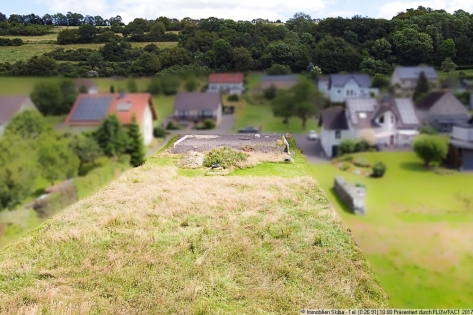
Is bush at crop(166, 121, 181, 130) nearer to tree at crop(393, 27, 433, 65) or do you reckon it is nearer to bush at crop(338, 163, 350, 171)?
bush at crop(338, 163, 350, 171)

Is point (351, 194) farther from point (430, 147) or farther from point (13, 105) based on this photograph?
point (13, 105)

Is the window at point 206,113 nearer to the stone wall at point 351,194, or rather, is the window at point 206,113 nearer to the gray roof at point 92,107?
the gray roof at point 92,107

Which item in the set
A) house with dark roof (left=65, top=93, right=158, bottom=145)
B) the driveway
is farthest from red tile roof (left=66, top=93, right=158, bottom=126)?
the driveway

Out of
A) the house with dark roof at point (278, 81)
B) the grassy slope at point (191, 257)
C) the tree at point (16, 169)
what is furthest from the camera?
the grassy slope at point (191, 257)

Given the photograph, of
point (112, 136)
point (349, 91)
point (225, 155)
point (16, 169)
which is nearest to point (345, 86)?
point (349, 91)

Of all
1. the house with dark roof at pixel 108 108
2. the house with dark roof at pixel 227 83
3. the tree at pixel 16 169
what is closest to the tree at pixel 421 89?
the house with dark roof at pixel 227 83
